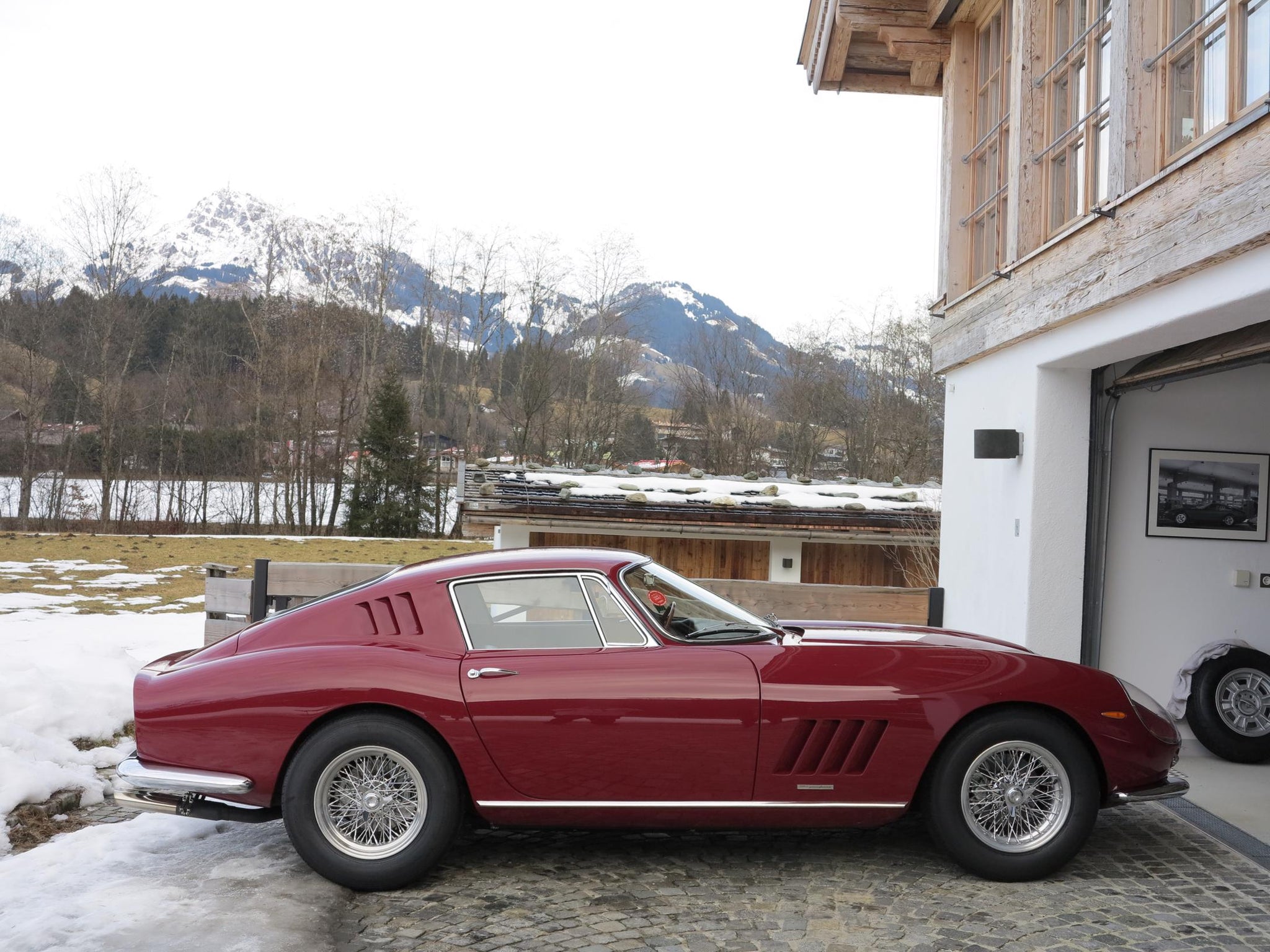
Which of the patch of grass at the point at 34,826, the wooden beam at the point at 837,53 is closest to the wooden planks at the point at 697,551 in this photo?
the wooden beam at the point at 837,53

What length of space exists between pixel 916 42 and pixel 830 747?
692 cm

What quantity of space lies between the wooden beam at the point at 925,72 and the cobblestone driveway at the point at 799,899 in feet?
22.4

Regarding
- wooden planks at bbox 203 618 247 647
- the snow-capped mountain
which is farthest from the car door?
the snow-capped mountain

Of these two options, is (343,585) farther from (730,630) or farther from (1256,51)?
(1256,51)

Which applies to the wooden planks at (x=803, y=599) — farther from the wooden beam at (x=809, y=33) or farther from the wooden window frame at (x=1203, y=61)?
the wooden beam at (x=809, y=33)

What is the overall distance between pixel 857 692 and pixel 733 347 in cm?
4210

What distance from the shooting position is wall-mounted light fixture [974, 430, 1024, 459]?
691 cm

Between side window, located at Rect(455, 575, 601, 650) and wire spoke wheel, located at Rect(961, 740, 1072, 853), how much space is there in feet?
5.41

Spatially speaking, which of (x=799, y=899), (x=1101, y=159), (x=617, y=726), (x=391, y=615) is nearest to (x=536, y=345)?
(x=1101, y=159)

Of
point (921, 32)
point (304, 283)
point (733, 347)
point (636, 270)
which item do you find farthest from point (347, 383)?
point (921, 32)

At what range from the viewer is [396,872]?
13.1 feet

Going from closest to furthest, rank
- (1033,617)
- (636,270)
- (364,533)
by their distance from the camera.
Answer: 1. (1033,617)
2. (364,533)
3. (636,270)

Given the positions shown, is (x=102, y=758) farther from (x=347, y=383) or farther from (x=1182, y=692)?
(x=347, y=383)

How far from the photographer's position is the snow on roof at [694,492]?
14.3 metres
